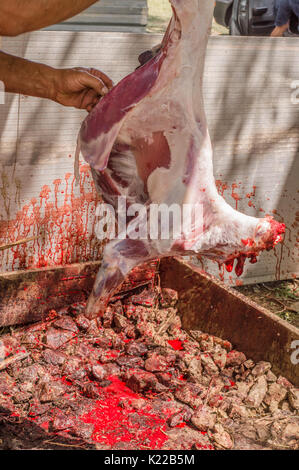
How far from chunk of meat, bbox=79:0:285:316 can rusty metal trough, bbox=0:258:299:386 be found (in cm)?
57

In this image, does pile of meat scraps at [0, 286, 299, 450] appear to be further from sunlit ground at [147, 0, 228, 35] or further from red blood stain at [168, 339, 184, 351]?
sunlit ground at [147, 0, 228, 35]

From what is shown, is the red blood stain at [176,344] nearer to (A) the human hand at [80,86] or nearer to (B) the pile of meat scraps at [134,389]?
(B) the pile of meat scraps at [134,389]

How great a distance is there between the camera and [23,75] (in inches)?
113

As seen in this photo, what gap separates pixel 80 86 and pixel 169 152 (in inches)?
21.9

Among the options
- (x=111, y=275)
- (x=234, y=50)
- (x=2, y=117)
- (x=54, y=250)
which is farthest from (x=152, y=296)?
(x=234, y=50)

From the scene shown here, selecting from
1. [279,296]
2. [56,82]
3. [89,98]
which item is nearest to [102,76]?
[89,98]

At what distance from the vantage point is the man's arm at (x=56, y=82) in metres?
2.72

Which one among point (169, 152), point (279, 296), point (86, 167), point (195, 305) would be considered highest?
point (169, 152)

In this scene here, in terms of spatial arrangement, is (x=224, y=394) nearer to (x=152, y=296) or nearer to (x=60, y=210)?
(x=152, y=296)

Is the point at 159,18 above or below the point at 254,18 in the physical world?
above

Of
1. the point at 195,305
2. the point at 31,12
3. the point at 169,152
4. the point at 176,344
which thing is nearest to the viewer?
the point at 31,12

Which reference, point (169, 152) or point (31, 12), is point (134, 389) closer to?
point (169, 152)
